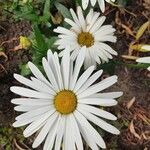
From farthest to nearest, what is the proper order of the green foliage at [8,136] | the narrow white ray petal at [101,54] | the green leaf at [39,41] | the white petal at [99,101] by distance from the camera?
the green foliage at [8,136]
the narrow white ray petal at [101,54]
the green leaf at [39,41]
the white petal at [99,101]

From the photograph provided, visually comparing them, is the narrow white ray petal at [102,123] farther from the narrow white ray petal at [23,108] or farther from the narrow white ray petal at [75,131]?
the narrow white ray petal at [23,108]

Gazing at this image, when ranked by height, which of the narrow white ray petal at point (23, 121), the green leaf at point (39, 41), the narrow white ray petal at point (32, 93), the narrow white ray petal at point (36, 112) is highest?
the green leaf at point (39, 41)

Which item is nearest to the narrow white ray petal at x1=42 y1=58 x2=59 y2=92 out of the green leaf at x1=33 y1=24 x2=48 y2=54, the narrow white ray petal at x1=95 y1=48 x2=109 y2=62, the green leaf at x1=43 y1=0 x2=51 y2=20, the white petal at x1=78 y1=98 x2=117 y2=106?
the white petal at x1=78 y1=98 x2=117 y2=106

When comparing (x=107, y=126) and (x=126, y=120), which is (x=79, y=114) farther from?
(x=126, y=120)

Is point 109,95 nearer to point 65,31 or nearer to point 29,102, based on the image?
point 29,102

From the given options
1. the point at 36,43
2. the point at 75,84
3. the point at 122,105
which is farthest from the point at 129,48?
the point at 75,84

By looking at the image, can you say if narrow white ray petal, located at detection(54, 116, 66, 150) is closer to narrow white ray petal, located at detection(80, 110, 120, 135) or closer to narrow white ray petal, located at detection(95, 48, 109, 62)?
narrow white ray petal, located at detection(80, 110, 120, 135)

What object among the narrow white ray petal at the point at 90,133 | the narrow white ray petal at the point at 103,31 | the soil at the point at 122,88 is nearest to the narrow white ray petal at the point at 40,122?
the narrow white ray petal at the point at 90,133
